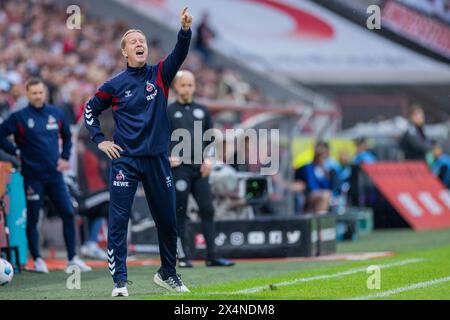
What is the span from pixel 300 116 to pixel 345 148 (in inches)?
149

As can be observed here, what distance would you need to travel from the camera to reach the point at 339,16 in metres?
30.6

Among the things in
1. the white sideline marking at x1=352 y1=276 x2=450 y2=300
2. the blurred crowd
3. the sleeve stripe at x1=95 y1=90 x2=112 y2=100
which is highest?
the blurred crowd

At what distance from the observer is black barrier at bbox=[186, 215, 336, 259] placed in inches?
559

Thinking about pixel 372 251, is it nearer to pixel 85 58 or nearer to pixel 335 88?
pixel 85 58

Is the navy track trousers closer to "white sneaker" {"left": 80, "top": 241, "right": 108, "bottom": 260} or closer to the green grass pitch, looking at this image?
the green grass pitch

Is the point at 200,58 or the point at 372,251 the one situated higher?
the point at 200,58

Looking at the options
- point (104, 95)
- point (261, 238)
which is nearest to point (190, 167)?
point (261, 238)

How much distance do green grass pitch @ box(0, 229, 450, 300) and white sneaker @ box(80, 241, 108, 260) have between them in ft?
7.05

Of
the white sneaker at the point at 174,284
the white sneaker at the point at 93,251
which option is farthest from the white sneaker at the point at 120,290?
the white sneaker at the point at 93,251

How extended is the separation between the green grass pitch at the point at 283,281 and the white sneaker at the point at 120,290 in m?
0.10

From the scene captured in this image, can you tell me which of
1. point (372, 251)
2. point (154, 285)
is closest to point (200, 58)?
point (372, 251)

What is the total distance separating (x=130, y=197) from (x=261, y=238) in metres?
4.87

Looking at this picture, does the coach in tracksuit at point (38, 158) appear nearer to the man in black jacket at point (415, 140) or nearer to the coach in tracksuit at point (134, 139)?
the coach in tracksuit at point (134, 139)

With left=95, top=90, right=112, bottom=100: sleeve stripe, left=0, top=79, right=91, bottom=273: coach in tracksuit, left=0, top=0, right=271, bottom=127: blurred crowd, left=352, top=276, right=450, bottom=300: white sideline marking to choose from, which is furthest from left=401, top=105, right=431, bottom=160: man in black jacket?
left=95, top=90, right=112, bottom=100: sleeve stripe
